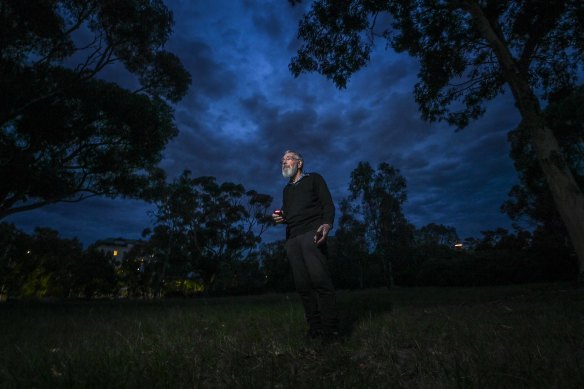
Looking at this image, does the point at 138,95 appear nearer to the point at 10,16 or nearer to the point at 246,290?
the point at 10,16

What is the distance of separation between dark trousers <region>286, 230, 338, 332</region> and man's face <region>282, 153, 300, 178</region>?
990mm

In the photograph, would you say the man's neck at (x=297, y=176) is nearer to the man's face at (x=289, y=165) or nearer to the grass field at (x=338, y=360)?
the man's face at (x=289, y=165)

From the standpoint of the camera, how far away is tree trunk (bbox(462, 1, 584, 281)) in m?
8.04

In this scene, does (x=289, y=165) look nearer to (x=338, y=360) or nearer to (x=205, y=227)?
(x=338, y=360)

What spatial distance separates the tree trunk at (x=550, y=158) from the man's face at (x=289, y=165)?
7543mm

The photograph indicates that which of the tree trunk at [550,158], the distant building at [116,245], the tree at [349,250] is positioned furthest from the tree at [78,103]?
the distant building at [116,245]

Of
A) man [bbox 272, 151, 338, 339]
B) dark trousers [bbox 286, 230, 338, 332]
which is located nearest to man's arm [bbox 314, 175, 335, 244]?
man [bbox 272, 151, 338, 339]

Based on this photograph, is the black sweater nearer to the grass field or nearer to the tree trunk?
the grass field

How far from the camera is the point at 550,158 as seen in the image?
8.32 metres

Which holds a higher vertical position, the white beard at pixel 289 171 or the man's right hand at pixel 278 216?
the white beard at pixel 289 171

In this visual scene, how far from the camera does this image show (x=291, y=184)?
4711 mm

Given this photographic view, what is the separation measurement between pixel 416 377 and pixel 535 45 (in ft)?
43.9

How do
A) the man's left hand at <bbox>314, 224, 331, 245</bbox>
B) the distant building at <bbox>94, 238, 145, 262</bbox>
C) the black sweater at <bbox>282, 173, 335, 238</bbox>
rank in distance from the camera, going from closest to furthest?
the man's left hand at <bbox>314, 224, 331, 245</bbox>
the black sweater at <bbox>282, 173, 335, 238</bbox>
the distant building at <bbox>94, 238, 145, 262</bbox>

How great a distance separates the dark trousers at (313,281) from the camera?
383 cm
